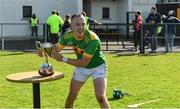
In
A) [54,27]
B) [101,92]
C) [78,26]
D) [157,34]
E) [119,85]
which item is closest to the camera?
[78,26]

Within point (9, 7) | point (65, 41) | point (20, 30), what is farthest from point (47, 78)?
point (9, 7)

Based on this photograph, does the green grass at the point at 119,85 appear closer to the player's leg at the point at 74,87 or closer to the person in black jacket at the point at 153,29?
the player's leg at the point at 74,87

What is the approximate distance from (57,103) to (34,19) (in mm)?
23448

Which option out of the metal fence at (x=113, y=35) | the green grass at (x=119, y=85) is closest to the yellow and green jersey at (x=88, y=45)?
the green grass at (x=119, y=85)

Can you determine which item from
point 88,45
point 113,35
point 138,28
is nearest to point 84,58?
point 88,45

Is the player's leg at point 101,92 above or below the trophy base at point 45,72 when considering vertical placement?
below

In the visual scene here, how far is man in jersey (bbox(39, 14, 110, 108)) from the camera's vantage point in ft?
22.2

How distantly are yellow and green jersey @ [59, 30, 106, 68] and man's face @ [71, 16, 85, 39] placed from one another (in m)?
0.13

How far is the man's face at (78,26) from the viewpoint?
22.1ft

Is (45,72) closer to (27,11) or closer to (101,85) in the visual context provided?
(101,85)

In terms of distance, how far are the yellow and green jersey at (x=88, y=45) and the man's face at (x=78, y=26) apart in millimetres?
129

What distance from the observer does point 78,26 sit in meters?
6.74

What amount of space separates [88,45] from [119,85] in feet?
16.2

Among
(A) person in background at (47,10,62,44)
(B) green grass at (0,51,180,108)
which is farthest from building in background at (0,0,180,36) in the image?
(B) green grass at (0,51,180,108)
